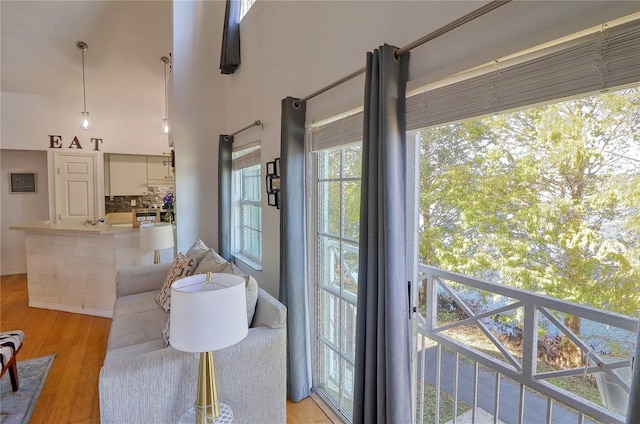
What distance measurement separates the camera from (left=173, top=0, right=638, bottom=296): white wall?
3.60ft

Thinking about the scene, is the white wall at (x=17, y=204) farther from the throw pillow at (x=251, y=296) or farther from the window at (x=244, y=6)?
the throw pillow at (x=251, y=296)

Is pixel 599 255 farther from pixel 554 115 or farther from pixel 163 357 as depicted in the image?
pixel 163 357

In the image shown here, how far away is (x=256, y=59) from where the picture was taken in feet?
10.2

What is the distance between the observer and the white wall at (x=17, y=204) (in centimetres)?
571

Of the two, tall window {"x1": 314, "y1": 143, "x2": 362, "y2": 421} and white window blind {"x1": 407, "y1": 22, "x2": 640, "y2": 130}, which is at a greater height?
white window blind {"x1": 407, "y1": 22, "x2": 640, "y2": 130}

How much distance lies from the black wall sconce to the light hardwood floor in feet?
4.90

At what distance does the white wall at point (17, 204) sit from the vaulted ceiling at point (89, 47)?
1.11m

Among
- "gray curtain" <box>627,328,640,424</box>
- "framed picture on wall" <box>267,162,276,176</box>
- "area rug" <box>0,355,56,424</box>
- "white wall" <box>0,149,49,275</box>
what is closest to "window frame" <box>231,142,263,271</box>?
"framed picture on wall" <box>267,162,276,176</box>

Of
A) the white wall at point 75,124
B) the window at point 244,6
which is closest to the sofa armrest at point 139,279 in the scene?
the window at point 244,6

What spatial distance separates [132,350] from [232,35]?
303cm

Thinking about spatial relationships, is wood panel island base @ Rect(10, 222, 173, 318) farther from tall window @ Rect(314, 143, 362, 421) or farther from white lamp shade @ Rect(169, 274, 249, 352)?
white lamp shade @ Rect(169, 274, 249, 352)

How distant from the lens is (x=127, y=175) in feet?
20.8

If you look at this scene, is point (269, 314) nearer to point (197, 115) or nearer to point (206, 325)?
point (206, 325)

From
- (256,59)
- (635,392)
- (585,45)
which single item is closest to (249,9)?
(256,59)
